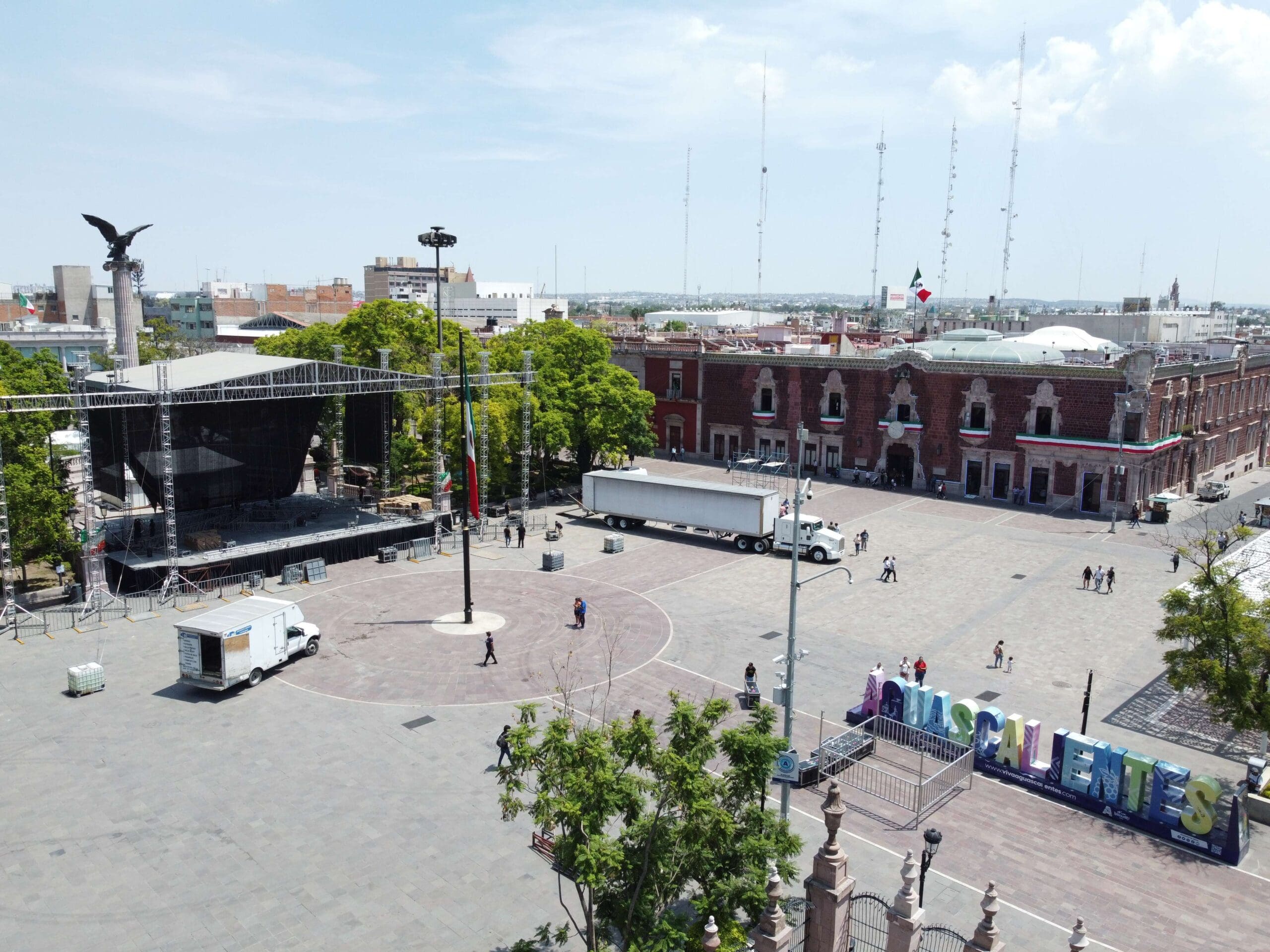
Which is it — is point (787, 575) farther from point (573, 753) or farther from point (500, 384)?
point (573, 753)

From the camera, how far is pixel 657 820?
13.5m

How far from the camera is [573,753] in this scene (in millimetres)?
14023

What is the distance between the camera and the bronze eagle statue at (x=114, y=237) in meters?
54.8

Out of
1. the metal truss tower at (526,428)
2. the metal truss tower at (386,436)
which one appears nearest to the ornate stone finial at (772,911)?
the metal truss tower at (526,428)

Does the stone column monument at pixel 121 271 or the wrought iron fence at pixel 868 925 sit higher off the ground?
the stone column monument at pixel 121 271

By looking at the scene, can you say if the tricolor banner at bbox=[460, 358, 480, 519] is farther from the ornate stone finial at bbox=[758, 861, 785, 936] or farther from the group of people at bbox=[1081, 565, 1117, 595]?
the group of people at bbox=[1081, 565, 1117, 595]

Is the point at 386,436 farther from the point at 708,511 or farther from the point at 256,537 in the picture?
the point at 708,511

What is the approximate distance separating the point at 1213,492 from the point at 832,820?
2282 inches

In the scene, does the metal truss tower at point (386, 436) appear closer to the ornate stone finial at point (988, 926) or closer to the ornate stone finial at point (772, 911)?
the ornate stone finial at point (772, 911)

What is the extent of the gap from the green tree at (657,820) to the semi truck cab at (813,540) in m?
30.3

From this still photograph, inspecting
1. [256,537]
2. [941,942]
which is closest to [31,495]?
[256,537]

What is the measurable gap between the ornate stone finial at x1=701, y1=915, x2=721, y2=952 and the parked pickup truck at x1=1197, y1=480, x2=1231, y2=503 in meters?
60.3

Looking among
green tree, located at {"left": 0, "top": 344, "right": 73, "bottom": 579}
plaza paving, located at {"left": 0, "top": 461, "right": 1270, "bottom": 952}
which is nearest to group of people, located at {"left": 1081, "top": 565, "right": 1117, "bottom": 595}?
plaza paving, located at {"left": 0, "top": 461, "right": 1270, "bottom": 952}

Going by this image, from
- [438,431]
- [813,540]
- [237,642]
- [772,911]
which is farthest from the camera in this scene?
[438,431]
